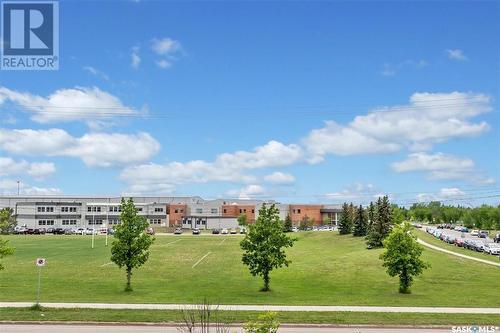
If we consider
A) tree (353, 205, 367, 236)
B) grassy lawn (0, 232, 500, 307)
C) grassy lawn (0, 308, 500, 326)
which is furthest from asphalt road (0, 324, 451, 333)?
tree (353, 205, 367, 236)

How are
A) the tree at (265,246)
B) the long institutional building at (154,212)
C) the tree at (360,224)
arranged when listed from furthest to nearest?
the long institutional building at (154,212) < the tree at (360,224) < the tree at (265,246)

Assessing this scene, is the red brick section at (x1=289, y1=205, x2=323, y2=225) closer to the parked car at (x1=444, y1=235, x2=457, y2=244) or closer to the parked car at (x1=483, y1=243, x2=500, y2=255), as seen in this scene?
the parked car at (x1=444, y1=235, x2=457, y2=244)

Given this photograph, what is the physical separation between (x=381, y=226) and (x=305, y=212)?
355 feet

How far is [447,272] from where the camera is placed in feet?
141

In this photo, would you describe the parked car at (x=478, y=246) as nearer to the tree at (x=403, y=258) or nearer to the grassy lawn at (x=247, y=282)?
the grassy lawn at (x=247, y=282)

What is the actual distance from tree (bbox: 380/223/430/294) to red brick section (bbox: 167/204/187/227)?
130 meters

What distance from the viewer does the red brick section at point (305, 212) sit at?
171375 millimetres

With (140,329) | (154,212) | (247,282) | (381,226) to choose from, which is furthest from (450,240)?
(154,212)

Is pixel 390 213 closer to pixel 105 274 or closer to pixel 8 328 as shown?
pixel 105 274

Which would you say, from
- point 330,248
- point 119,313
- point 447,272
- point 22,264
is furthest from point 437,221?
point 119,313

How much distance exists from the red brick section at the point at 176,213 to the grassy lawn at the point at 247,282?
10106 cm

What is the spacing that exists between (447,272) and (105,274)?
29.3 metres

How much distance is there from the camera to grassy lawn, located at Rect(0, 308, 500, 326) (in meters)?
22.6

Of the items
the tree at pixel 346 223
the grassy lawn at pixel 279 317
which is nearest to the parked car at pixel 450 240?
the tree at pixel 346 223
